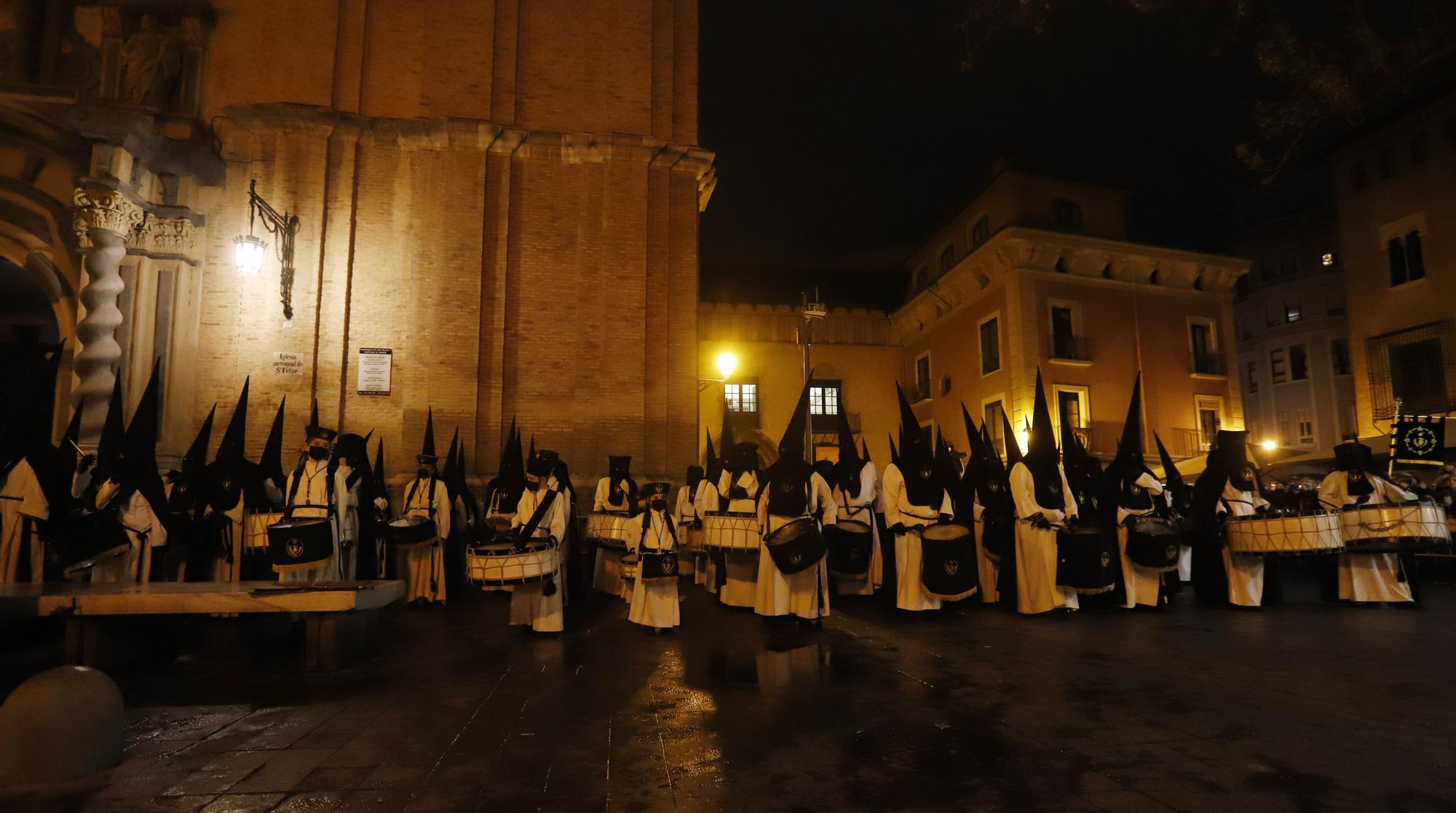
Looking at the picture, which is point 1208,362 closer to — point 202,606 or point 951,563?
point 951,563

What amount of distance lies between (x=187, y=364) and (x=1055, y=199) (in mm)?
24833

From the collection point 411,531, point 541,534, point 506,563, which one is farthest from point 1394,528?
point 411,531

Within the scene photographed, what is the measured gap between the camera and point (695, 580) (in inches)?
551

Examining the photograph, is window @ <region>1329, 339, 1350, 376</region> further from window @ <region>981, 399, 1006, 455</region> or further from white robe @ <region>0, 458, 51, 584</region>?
white robe @ <region>0, 458, 51, 584</region>

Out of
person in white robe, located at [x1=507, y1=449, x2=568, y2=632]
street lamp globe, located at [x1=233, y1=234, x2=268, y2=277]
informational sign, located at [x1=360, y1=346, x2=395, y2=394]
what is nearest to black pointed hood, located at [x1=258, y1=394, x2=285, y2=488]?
informational sign, located at [x1=360, y1=346, x2=395, y2=394]

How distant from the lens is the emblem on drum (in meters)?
15.8

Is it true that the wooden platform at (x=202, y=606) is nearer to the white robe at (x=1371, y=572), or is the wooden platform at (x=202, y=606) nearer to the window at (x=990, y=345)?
the white robe at (x=1371, y=572)

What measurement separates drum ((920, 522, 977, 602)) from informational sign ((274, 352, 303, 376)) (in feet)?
38.6

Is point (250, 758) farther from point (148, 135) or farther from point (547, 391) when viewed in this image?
point (148, 135)

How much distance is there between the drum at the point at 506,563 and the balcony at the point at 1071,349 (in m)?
21.0

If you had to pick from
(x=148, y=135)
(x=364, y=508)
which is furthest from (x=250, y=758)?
(x=148, y=135)

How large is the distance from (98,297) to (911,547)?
13.5m

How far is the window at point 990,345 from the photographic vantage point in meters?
26.0

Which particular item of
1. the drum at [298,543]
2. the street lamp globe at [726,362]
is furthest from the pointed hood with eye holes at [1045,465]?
the drum at [298,543]
